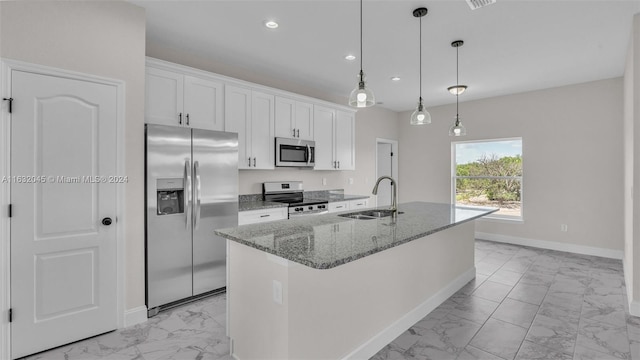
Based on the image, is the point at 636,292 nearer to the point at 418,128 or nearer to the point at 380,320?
the point at 380,320

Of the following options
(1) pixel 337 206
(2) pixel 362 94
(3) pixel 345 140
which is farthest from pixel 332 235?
(3) pixel 345 140

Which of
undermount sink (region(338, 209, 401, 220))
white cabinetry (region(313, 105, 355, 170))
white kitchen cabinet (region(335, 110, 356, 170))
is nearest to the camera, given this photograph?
undermount sink (region(338, 209, 401, 220))

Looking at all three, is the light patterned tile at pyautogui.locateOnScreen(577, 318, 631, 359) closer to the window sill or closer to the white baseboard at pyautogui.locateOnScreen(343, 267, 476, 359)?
the white baseboard at pyautogui.locateOnScreen(343, 267, 476, 359)

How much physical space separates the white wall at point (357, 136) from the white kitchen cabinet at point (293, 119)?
446 mm

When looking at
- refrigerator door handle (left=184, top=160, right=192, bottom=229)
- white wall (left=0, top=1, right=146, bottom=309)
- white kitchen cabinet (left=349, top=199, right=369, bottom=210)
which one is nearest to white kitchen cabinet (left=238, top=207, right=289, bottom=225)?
refrigerator door handle (left=184, top=160, right=192, bottom=229)

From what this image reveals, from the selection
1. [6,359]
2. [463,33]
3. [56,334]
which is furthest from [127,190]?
[463,33]

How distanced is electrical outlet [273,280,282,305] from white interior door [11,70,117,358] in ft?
5.23

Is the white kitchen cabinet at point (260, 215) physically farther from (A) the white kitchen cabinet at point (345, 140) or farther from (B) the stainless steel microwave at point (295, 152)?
(A) the white kitchen cabinet at point (345, 140)

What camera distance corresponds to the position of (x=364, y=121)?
20.0 ft

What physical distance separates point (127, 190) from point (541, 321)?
364 cm

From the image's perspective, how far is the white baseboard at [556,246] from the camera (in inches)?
181

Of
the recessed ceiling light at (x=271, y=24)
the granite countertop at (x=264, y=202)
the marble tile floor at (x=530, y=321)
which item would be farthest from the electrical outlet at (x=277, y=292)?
the recessed ceiling light at (x=271, y=24)

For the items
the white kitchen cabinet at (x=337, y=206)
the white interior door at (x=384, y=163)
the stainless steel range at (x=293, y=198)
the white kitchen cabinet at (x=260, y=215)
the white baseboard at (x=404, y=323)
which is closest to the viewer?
the white baseboard at (x=404, y=323)

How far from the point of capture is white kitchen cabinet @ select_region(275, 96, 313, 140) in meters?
4.22
